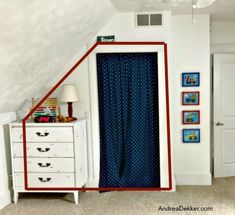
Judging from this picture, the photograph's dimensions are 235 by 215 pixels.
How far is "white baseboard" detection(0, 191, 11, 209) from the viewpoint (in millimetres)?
2276

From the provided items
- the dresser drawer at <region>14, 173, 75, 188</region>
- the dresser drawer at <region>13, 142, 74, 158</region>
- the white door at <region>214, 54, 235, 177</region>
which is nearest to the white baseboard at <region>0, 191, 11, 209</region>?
the dresser drawer at <region>14, 173, 75, 188</region>

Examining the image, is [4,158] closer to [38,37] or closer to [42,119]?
[42,119]

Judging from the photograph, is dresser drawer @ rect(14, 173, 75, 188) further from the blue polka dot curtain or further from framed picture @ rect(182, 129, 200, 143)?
framed picture @ rect(182, 129, 200, 143)

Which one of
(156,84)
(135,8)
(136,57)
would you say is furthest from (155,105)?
(135,8)

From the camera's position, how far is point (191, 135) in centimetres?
269

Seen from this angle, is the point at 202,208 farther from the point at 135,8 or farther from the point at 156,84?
the point at 135,8

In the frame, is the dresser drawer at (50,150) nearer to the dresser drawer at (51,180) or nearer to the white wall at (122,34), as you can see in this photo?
the dresser drawer at (51,180)

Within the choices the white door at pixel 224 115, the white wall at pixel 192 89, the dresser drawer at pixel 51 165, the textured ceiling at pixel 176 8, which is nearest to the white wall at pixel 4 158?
the dresser drawer at pixel 51 165

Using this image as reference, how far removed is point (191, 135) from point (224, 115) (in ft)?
1.67

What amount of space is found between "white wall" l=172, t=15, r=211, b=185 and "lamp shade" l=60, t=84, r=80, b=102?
96 centimetres

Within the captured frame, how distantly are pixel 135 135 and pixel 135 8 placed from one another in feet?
3.48

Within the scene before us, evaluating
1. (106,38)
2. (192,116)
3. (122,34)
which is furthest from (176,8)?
(192,116)

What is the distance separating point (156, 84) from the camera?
241 centimetres

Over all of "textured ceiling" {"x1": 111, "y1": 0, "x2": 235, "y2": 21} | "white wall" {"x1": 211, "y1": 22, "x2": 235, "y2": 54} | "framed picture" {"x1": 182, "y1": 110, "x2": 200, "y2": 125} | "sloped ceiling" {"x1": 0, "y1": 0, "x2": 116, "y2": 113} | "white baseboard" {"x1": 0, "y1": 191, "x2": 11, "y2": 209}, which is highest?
"textured ceiling" {"x1": 111, "y1": 0, "x2": 235, "y2": 21}
